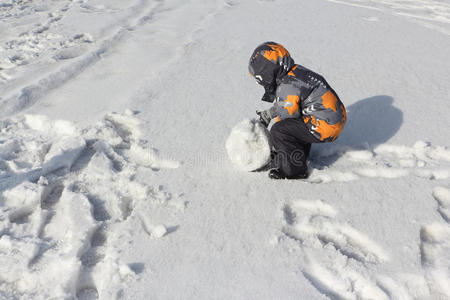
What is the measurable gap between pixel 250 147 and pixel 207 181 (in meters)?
0.34

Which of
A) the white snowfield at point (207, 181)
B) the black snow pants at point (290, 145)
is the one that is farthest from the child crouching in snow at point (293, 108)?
the white snowfield at point (207, 181)

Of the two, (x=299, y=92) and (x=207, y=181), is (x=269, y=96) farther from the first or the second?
(x=207, y=181)

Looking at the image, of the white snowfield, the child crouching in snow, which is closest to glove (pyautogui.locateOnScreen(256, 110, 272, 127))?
the child crouching in snow

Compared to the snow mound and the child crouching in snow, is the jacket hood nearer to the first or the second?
the child crouching in snow

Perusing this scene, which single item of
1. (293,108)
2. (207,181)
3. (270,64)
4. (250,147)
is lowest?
(207,181)

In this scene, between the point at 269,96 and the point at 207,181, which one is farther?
the point at 269,96

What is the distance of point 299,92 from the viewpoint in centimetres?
208

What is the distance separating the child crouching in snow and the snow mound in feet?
0.23

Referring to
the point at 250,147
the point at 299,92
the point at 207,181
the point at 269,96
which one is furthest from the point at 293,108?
the point at 207,181

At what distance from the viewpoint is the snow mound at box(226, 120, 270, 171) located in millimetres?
2143

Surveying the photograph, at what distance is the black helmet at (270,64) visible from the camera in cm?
208

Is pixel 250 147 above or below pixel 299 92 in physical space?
below

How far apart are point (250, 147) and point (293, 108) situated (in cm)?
35

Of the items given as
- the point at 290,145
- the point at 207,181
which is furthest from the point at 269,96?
the point at 207,181
